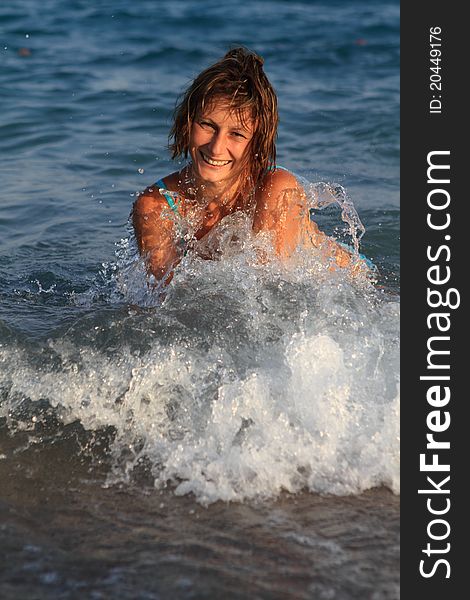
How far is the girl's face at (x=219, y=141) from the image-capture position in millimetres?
4027

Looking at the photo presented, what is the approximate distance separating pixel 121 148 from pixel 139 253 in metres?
3.38

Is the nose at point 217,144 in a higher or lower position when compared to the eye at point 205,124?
lower

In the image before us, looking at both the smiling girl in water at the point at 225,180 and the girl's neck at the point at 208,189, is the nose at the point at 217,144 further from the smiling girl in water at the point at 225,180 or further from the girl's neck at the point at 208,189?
the girl's neck at the point at 208,189

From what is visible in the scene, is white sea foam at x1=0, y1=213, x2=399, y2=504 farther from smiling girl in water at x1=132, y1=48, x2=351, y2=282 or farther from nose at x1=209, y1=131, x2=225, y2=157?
nose at x1=209, y1=131, x2=225, y2=157

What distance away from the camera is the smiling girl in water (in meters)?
4.01

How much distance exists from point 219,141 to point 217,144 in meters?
0.02

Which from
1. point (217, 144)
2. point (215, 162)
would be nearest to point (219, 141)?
point (217, 144)

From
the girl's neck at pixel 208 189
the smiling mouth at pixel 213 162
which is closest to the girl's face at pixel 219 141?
the smiling mouth at pixel 213 162

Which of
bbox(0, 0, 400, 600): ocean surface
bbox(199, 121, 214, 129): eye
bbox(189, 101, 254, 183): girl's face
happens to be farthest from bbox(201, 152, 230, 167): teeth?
bbox(0, 0, 400, 600): ocean surface

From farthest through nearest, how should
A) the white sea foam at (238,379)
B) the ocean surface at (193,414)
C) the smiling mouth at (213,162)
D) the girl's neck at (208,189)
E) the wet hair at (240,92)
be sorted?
the girl's neck at (208,189) → the smiling mouth at (213,162) → the wet hair at (240,92) → the white sea foam at (238,379) → the ocean surface at (193,414)

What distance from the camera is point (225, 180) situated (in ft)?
14.1

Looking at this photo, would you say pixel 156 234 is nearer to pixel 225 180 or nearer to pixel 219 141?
pixel 225 180

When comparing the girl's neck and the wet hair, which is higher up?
the wet hair

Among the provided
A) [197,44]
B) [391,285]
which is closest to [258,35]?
[197,44]
